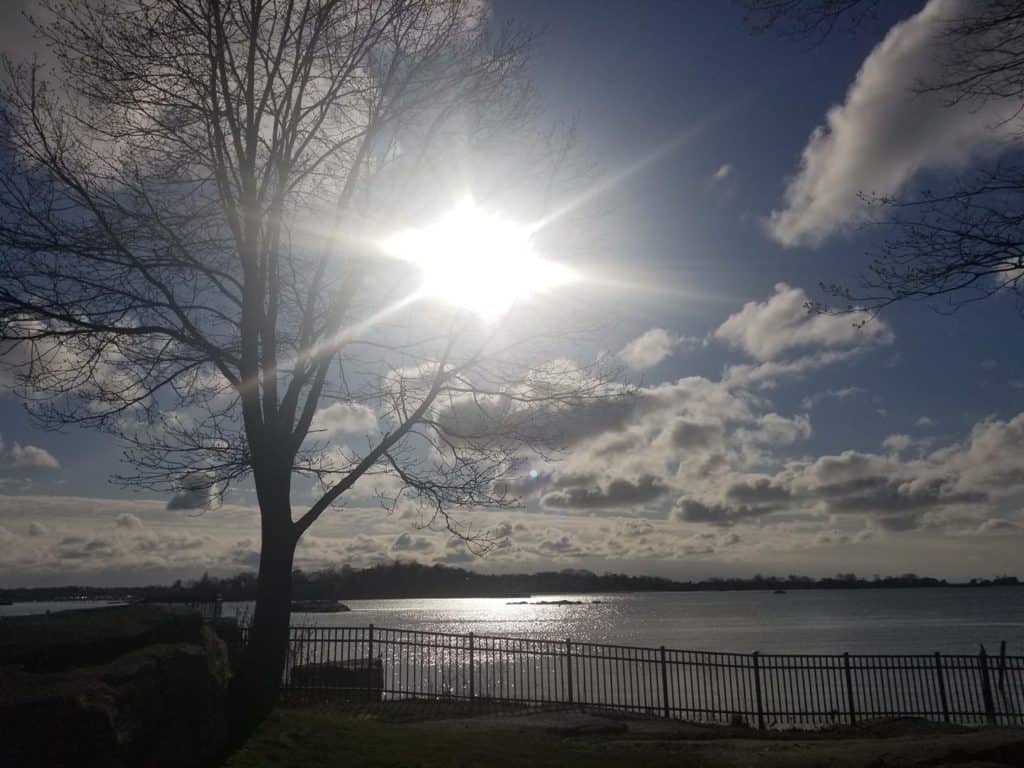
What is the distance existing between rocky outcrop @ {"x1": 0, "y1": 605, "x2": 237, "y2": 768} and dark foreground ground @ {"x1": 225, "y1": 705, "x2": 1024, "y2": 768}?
70cm

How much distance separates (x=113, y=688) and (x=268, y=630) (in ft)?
10.6

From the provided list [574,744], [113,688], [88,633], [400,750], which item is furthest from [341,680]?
[113,688]

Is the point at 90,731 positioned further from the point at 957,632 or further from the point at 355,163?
the point at 957,632

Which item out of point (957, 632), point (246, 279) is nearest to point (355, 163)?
point (246, 279)

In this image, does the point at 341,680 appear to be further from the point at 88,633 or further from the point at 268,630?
the point at 88,633

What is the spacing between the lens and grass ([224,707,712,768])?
28.0 ft

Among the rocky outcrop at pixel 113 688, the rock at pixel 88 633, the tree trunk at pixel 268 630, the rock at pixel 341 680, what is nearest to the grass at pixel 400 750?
the tree trunk at pixel 268 630

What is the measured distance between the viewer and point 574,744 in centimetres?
1195

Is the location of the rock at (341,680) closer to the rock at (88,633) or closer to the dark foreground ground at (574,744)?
the dark foreground ground at (574,744)

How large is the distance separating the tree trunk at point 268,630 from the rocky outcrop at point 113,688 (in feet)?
1.50

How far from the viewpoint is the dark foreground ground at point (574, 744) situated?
29.3ft

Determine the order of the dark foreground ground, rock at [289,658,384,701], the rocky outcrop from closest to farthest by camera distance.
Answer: the rocky outcrop < the dark foreground ground < rock at [289,658,384,701]

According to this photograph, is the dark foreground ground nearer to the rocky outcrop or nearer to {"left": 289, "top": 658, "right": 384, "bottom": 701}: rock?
the rocky outcrop

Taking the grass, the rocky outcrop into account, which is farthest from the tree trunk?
the rocky outcrop
